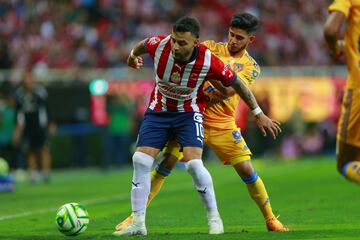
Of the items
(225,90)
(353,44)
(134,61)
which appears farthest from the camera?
(134,61)

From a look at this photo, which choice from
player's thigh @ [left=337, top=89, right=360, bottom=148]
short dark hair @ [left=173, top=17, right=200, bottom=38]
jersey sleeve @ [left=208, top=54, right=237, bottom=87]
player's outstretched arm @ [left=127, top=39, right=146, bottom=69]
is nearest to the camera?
player's thigh @ [left=337, top=89, right=360, bottom=148]

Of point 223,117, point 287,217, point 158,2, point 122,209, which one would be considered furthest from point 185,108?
point 158,2

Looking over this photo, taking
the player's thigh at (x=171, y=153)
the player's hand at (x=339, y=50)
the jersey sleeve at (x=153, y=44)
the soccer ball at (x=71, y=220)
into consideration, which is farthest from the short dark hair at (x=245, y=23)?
the soccer ball at (x=71, y=220)

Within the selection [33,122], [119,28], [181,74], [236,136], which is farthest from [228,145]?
[119,28]

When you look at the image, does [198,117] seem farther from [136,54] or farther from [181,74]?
[136,54]

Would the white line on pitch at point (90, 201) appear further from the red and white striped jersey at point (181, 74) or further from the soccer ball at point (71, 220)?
the red and white striped jersey at point (181, 74)

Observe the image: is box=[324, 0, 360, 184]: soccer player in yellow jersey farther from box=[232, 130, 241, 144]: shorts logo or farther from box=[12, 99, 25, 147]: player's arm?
box=[12, 99, 25, 147]: player's arm

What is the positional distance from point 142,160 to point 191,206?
4813 mm

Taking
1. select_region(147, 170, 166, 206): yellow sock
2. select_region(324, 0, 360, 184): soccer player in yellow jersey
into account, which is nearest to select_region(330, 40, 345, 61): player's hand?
select_region(324, 0, 360, 184): soccer player in yellow jersey

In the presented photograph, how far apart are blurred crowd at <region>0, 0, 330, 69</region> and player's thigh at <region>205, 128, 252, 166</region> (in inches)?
697

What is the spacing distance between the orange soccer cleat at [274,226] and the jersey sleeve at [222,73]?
1518mm

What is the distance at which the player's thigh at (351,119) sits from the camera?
7.80m

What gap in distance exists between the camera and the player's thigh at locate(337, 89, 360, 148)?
307 inches

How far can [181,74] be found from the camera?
360 inches
